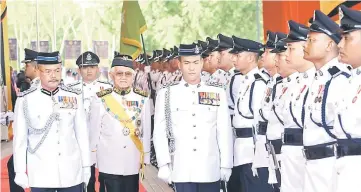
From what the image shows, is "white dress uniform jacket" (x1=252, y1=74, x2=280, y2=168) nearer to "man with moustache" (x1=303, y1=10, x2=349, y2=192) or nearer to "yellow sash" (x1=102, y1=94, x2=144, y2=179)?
"yellow sash" (x1=102, y1=94, x2=144, y2=179)

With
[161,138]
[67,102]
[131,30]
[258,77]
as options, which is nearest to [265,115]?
[258,77]

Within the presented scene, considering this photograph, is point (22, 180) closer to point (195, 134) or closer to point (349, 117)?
point (195, 134)

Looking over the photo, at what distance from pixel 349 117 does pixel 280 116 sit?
55.6 inches

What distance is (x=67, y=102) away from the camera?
15.4ft

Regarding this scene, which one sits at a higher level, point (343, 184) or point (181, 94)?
point (181, 94)

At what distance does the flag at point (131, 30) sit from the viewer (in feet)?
29.8

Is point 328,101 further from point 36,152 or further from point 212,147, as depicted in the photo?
point 36,152

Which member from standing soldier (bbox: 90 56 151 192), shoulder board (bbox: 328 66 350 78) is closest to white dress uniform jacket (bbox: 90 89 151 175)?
standing soldier (bbox: 90 56 151 192)

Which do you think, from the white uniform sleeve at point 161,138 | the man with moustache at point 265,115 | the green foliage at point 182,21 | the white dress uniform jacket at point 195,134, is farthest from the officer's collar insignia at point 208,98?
the green foliage at point 182,21

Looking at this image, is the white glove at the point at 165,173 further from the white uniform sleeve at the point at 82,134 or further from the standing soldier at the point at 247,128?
the standing soldier at the point at 247,128

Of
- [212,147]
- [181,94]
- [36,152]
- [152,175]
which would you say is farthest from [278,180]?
[152,175]

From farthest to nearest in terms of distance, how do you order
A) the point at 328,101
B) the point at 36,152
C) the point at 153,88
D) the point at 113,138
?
the point at 153,88, the point at 113,138, the point at 36,152, the point at 328,101

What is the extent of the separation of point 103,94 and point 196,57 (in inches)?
46.4

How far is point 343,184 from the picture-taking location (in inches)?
130
